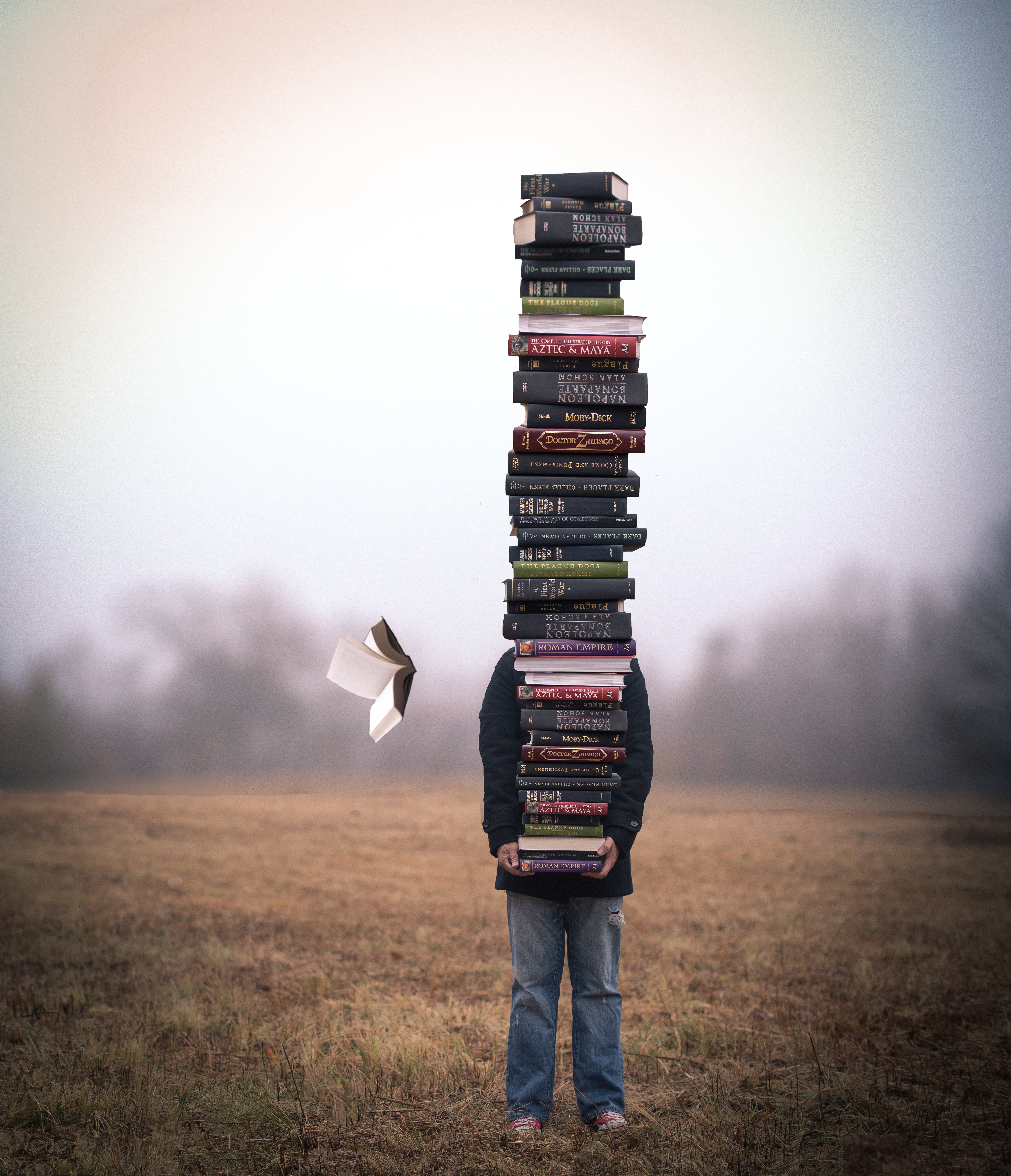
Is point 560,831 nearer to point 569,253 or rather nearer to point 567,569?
point 567,569

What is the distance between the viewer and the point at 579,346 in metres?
3.71

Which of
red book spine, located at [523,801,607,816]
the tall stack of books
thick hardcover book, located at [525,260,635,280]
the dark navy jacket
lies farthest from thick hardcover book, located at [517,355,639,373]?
red book spine, located at [523,801,607,816]

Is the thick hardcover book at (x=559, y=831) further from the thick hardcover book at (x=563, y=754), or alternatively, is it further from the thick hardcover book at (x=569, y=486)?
the thick hardcover book at (x=569, y=486)

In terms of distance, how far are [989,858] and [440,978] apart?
7.77 metres

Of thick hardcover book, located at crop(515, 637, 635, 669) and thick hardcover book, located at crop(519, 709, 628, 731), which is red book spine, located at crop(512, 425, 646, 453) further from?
thick hardcover book, located at crop(519, 709, 628, 731)

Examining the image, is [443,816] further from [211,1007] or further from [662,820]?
[211,1007]

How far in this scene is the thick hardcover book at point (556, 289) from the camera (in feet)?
12.3

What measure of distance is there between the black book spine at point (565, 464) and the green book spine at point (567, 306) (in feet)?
1.70

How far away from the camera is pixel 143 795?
10.9 m

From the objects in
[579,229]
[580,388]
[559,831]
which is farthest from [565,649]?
[579,229]

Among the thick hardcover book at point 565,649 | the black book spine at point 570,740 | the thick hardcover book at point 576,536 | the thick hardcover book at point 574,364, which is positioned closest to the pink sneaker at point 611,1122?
the black book spine at point 570,740

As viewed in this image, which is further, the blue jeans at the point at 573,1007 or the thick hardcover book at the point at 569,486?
the thick hardcover book at the point at 569,486

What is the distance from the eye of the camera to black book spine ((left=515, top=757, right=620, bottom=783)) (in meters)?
3.69

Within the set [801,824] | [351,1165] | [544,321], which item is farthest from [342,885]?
[544,321]
